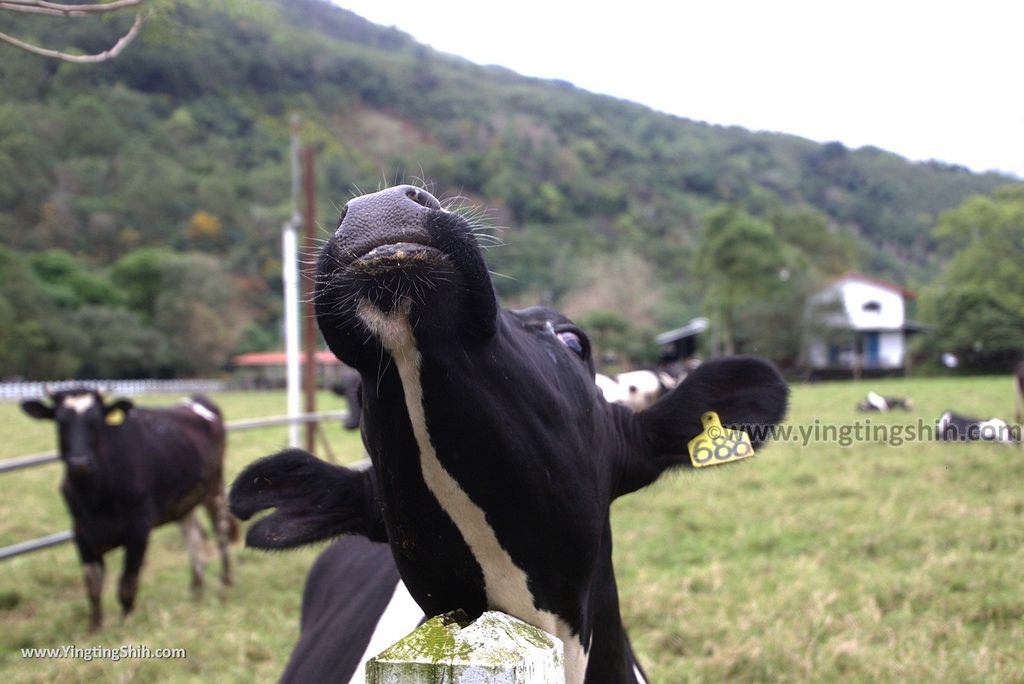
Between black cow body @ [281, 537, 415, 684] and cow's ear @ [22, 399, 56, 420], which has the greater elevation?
black cow body @ [281, 537, 415, 684]

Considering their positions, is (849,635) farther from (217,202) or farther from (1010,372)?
(217,202)

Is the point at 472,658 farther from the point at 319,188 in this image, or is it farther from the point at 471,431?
the point at 319,188

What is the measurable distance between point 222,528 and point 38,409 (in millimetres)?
1581

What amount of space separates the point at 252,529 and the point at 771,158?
12730cm

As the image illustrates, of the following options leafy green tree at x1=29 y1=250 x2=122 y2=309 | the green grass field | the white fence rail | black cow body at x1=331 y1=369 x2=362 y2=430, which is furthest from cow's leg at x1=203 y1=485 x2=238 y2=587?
leafy green tree at x1=29 y1=250 x2=122 y2=309

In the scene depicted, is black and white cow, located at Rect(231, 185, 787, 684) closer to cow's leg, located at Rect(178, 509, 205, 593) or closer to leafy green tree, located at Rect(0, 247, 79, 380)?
cow's leg, located at Rect(178, 509, 205, 593)

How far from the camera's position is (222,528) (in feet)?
21.3

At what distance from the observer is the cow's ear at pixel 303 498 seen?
194 centimetres

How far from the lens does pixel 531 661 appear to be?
97 centimetres

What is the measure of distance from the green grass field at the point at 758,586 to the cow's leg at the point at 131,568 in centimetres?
14

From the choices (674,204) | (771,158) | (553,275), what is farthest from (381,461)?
(771,158)

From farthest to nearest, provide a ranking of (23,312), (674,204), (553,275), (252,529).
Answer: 1. (674,204)
2. (553,275)
3. (23,312)
4. (252,529)

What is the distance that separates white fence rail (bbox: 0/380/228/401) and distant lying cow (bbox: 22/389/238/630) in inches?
1117

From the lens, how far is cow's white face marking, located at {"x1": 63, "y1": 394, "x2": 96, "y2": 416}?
5654 mm
